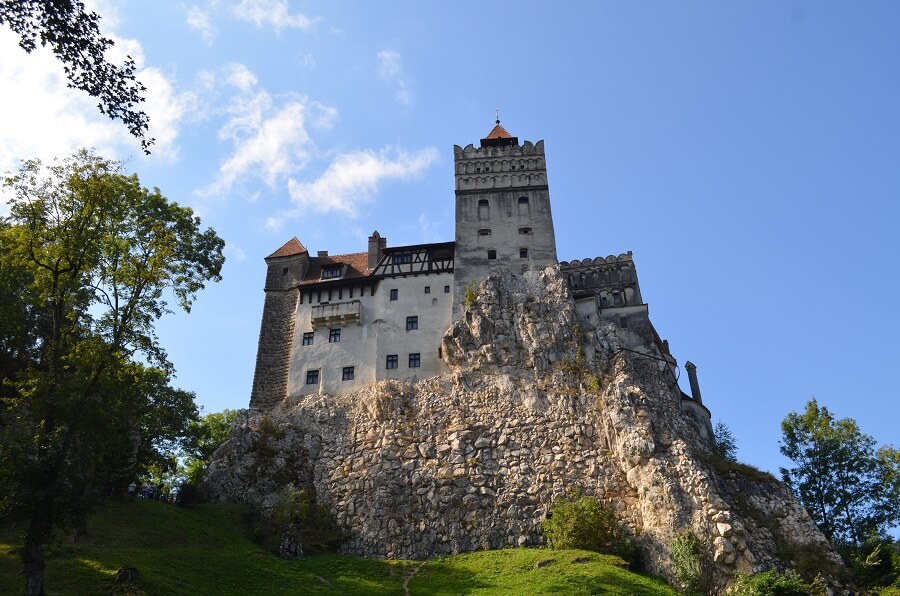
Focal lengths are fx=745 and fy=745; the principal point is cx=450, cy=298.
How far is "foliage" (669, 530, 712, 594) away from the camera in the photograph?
30875 mm

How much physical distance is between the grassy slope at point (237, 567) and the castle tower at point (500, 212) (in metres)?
17.7

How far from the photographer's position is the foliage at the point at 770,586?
92.1 feet

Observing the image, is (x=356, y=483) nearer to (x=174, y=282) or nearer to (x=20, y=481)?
(x=174, y=282)

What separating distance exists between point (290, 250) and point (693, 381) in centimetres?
2868

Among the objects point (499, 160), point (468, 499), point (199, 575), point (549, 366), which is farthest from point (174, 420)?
point (499, 160)

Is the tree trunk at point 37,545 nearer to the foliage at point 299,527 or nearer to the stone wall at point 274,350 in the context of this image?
the foliage at point 299,527

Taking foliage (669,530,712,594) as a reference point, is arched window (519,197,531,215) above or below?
above

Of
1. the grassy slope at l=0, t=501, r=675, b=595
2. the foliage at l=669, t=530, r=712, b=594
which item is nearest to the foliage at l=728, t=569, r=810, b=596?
the foliage at l=669, t=530, r=712, b=594

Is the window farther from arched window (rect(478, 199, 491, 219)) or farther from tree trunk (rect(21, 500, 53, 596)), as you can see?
tree trunk (rect(21, 500, 53, 596))

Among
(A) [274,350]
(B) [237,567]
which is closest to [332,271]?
(A) [274,350]

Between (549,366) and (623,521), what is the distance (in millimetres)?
9724

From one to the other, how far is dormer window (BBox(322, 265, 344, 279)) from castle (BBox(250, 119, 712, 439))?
3.7 inches

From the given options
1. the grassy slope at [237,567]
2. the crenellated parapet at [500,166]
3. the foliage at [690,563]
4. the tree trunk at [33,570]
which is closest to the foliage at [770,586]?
the foliage at [690,563]

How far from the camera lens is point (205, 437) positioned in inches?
1934
